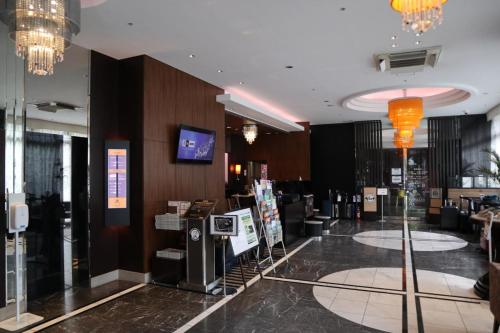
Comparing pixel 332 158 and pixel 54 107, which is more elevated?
pixel 54 107

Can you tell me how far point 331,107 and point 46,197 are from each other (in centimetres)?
800

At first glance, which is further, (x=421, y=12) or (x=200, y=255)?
(x=200, y=255)

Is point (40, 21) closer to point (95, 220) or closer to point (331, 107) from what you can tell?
point (95, 220)

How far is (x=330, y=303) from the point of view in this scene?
4.51 m

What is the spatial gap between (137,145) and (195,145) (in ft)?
4.14

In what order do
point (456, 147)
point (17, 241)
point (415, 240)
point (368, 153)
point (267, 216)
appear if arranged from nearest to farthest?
1. point (17, 241)
2. point (267, 216)
3. point (415, 240)
4. point (456, 147)
5. point (368, 153)

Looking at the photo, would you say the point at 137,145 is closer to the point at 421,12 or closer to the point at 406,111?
the point at 421,12

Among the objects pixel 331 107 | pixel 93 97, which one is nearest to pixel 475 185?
pixel 331 107

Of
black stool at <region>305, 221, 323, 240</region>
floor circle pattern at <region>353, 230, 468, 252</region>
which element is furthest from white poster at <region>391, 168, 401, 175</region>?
black stool at <region>305, 221, 323, 240</region>

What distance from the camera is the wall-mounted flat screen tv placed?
20.5ft

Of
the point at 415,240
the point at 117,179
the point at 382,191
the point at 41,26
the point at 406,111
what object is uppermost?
the point at 406,111

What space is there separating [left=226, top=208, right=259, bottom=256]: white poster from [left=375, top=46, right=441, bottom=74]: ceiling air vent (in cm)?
356

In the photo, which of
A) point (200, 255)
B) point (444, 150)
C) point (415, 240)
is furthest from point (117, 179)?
point (444, 150)

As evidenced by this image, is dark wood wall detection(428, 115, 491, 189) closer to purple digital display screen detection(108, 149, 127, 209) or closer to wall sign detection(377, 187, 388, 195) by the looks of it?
wall sign detection(377, 187, 388, 195)
